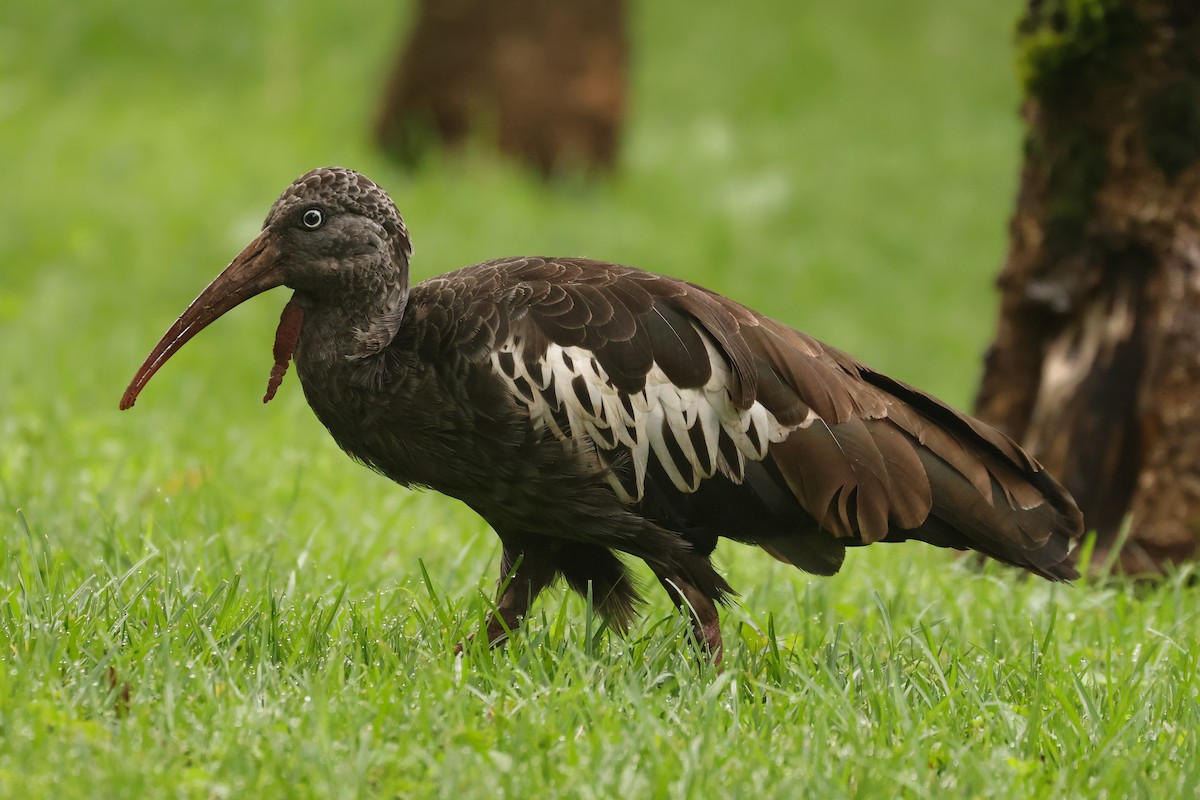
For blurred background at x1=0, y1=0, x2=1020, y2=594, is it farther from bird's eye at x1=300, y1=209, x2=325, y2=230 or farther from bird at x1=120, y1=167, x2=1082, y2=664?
bird's eye at x1=300, y1=209, x2=325, y2=230

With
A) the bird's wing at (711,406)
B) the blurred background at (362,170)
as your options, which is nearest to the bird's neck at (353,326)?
the bird's wing at (711,406)

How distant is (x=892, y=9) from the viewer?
19719 mm

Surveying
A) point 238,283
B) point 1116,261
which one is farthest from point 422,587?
point 1116,261

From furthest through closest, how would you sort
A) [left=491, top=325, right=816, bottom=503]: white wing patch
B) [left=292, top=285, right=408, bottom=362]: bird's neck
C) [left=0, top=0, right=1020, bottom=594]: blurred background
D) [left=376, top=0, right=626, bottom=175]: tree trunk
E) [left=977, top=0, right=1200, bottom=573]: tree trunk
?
[left=376, top=0, right=626, bottom=175]: tree trunk < [left=0, top=0, right=1020, bottom=594]: blurred background < [left=977, top=0, right=1200, bottom=573]: tree trunk < [left=292, top=285, right=408, bottom=362]: bird's neck < [left=491, top=325, right=816, bottom=503]: white wing patch

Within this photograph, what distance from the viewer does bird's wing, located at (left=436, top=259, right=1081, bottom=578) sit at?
4.04m

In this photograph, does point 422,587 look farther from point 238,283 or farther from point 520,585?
point 238,283

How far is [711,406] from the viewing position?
4.16 m

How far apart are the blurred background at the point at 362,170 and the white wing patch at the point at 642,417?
119cm

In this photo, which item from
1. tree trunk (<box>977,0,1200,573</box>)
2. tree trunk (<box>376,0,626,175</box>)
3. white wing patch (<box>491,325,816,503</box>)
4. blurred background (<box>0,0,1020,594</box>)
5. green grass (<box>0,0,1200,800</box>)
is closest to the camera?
green grass (<box>0,0,1200,800</box>)

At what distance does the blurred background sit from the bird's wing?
4.03 feet

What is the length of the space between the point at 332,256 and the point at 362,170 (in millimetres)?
8364

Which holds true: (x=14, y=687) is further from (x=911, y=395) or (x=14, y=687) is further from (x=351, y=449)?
(x=911, y=395)

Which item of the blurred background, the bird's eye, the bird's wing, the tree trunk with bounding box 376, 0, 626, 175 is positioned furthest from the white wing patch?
the tree trunk with bounding box 376, 0, 626, 175

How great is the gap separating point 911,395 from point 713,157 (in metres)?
10.3
